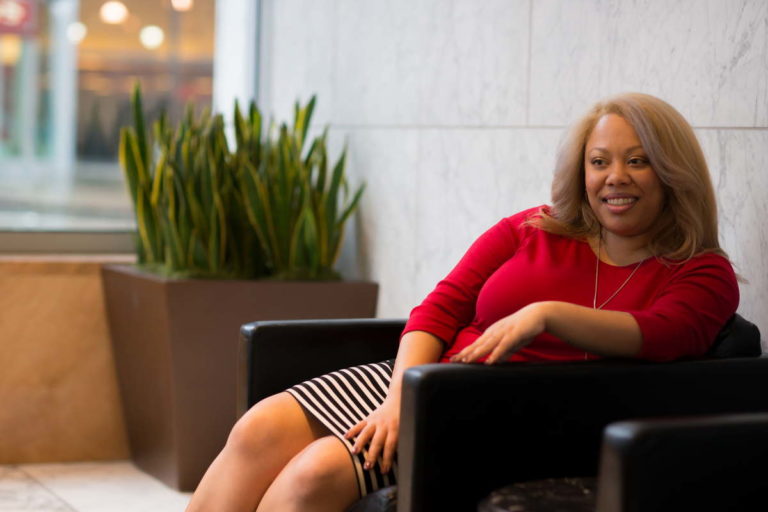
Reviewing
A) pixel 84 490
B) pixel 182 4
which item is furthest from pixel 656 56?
pixel 182 4

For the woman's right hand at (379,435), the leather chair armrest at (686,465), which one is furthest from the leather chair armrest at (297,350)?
the leather chair armrest at (686,465)

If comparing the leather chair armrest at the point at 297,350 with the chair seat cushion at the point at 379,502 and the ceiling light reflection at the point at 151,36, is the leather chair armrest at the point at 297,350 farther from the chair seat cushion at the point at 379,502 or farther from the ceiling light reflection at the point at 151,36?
the ceiling light reflection at the point at 151,36

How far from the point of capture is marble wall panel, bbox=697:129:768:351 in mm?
2578

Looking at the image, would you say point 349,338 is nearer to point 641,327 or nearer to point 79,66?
point 641,327

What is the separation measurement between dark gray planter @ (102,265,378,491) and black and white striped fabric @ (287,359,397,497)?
55.7 inches

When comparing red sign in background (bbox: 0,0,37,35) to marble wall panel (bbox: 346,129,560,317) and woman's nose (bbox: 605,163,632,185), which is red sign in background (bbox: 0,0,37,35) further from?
woman's nose (bbox: 605,163,632,185)

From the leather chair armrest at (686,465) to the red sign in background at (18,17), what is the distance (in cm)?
396

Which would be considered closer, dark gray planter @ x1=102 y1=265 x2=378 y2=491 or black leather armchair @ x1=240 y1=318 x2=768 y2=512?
black leather armchair @ x1=240 y1=318 x2=768 y2=512

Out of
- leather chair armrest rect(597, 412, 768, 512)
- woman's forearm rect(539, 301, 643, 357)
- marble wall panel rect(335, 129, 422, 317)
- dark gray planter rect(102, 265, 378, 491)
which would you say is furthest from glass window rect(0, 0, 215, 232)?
leather chair armrest rect(597, 412, 768, 512)

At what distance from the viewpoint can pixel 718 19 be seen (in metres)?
2.67

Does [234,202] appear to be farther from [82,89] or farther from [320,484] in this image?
[320,484]

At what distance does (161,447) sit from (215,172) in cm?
102

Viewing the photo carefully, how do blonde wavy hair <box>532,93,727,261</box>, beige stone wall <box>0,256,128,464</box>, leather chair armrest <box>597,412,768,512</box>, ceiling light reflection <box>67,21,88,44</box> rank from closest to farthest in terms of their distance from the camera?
1. leather chair armrest <box>597,412,768,512</box>
2. blonde wavy hair <box>532,93,727,261</box>
3. beige stone wall <box>0,256,128,464</box>
4. ceiling light reflection <box>67,21,88,44</box>

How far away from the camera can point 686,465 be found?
1698 mm
